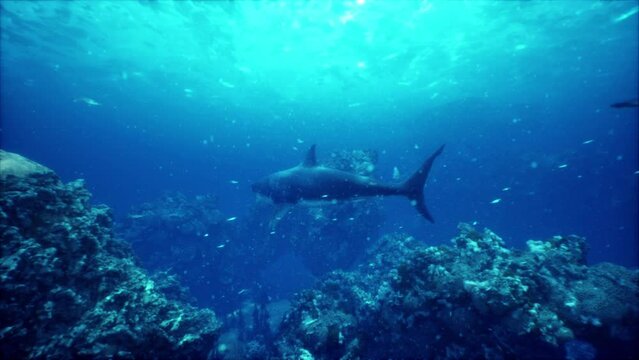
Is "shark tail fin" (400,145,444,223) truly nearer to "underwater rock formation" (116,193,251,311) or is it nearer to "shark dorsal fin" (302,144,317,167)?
"shark dorsal fin" (302,144,317,167)

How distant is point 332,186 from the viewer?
9.36m

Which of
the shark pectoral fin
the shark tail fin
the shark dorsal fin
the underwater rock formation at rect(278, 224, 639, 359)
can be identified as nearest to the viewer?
the underwater rock formation at rect(278, 224, 639, 359)

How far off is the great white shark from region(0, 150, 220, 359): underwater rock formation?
4.41 m

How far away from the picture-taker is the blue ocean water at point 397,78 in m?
24.0

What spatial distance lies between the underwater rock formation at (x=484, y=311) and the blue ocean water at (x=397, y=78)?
24.9 ft

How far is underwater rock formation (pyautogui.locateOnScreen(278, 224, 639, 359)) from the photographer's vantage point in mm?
6133

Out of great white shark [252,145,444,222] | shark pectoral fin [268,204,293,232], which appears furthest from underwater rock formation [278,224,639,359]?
shark pectoral fin [268,204,293,232]

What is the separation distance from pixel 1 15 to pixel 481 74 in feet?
146

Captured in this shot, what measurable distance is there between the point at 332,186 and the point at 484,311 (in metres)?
4.81

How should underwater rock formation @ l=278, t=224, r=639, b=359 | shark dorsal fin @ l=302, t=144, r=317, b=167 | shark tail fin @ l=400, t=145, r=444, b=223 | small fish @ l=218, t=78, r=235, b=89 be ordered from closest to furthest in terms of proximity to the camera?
underwater rock formation @ l=278, t=224, r=639, b=359 → shark tail fin @ l=400, t=145, r=444, b=223 → shark dorsal fin @ l=302, t=144, r=317, b=167 → small fish @ l=218, t=78, r=235, b=89

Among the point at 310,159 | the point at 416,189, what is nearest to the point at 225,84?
the point at 310,159

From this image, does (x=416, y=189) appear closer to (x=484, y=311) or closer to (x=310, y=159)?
(x=310, y=159)

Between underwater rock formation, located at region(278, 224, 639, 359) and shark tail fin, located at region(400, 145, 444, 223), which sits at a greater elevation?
shark tail fin, located at region(400, 145, 444, 223)

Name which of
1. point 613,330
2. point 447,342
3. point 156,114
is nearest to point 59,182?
point 447,342
